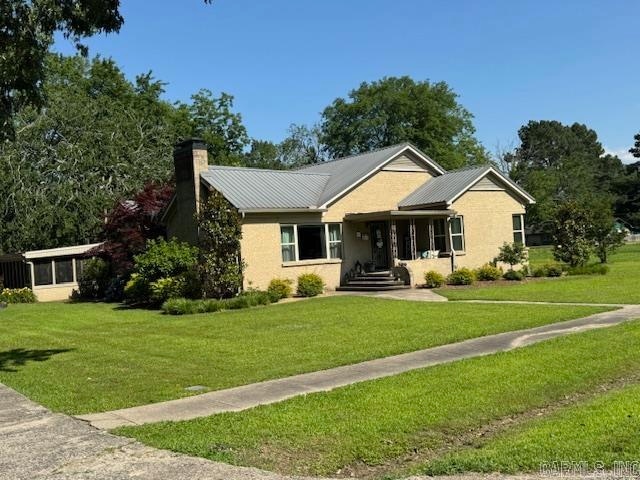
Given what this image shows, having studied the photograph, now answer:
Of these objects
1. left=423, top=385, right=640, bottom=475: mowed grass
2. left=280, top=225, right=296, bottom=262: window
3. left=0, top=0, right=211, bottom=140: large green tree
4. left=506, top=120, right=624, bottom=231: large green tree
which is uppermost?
left=506, top=120, right=624, bottom=231: large green tree

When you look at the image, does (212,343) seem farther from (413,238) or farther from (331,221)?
(413,238)

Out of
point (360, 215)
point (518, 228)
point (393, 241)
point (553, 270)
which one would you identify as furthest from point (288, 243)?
point (518, 228)

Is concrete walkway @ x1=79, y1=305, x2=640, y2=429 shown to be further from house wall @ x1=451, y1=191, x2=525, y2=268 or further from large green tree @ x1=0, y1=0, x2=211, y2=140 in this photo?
house wall @ x1=451, y1=191, x2=525, y2=268

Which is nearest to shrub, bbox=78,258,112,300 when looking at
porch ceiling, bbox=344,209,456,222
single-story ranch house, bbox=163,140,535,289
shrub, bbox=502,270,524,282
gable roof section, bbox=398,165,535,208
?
single-story ranch house, bbox=163,140,535,289

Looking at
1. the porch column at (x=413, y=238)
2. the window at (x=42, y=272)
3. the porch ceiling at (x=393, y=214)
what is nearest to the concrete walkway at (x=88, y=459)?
the porch ceiling at (x=393, y=214)

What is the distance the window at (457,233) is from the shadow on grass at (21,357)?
18094mm

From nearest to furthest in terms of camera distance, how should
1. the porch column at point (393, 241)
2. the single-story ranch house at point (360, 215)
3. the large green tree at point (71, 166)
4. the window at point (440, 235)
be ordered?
the single-story ranch house at point (360, 215)
the porch column at point (393, 241)
the window at point (440, 235)
the large green tree at point (71, 166)

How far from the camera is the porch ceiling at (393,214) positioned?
81.0 feet

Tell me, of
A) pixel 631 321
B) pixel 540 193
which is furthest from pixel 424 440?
pixel 540 193

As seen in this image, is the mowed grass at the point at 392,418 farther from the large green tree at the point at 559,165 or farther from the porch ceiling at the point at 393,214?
the large green tree at the point at 559,165

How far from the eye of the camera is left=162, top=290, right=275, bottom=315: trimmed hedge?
2014cm

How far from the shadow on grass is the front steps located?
42.9 feet

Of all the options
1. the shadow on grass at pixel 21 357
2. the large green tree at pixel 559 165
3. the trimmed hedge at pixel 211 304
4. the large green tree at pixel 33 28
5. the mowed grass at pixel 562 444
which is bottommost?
the mowed grass at pixel 562 444

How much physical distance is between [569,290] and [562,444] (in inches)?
628
